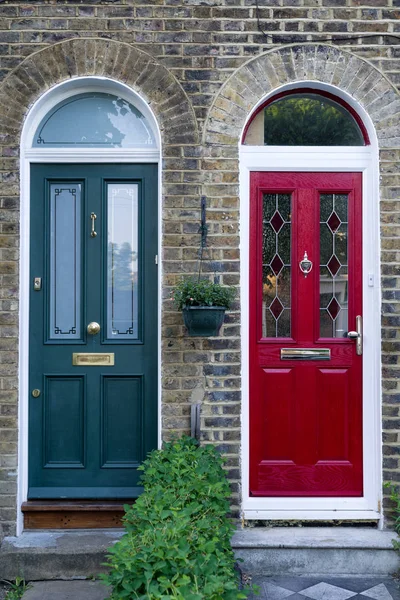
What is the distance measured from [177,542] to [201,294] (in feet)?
5.79

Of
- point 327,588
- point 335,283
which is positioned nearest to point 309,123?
point 335,283

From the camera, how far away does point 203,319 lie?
4027mm

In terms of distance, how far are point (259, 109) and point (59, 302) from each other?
198cm

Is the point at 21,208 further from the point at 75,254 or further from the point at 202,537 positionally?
the point at 202,537

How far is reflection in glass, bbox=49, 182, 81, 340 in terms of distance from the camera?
14.9 ft

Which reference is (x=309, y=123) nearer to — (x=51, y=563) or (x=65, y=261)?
(x=65, y=261)

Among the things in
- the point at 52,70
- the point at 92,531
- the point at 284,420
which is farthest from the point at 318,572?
the point at 52,70

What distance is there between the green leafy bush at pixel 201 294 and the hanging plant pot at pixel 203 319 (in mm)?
41

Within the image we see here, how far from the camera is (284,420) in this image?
178 inches

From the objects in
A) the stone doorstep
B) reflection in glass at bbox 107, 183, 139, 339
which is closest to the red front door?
the stone doorstep

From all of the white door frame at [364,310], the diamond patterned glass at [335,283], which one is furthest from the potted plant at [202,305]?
the diamond patterned glass at [335,283]

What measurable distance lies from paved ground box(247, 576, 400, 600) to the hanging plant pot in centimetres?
160

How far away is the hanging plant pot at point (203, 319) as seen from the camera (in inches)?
158

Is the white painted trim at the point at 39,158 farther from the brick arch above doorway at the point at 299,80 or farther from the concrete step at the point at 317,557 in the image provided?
the concrete step at the point at 317,557
